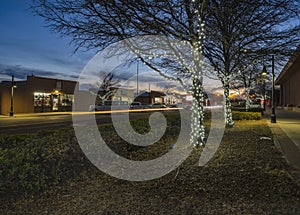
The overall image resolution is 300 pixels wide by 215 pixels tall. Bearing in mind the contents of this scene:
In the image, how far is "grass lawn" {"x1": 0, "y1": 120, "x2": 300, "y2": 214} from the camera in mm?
3713

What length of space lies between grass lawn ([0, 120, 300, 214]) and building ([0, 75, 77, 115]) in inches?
1125

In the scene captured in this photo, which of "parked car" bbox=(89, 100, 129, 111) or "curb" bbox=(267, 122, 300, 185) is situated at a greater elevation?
"parked car" bbox=(89, 100, 129, 111)

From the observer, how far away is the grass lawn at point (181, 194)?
371cm

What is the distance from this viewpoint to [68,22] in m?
7.77

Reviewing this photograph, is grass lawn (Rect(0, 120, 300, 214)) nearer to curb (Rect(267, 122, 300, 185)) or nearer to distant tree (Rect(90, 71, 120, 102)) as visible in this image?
curb (Rect(267, 122, 300, 185))

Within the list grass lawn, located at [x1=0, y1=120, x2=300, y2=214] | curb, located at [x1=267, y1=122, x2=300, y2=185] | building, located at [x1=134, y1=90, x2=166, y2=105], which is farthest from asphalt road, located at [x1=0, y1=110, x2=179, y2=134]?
building, located at [x1=134, y1=90, x2=166, y2=105]

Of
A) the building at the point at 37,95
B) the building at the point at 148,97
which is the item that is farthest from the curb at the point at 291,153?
the building at the point at 148,97

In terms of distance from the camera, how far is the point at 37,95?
36.0 meters

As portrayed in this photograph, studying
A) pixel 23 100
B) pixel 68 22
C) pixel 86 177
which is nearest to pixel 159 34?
pixel 68 22

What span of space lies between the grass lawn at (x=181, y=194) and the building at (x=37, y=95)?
28.6m

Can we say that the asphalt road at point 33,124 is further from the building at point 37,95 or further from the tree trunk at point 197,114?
the building at point 37,95

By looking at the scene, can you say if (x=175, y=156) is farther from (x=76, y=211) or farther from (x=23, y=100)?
(x=23, y=100)

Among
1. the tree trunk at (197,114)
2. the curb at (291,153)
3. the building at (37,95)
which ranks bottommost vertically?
the curb at (291,153)

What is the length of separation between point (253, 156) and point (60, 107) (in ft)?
119
